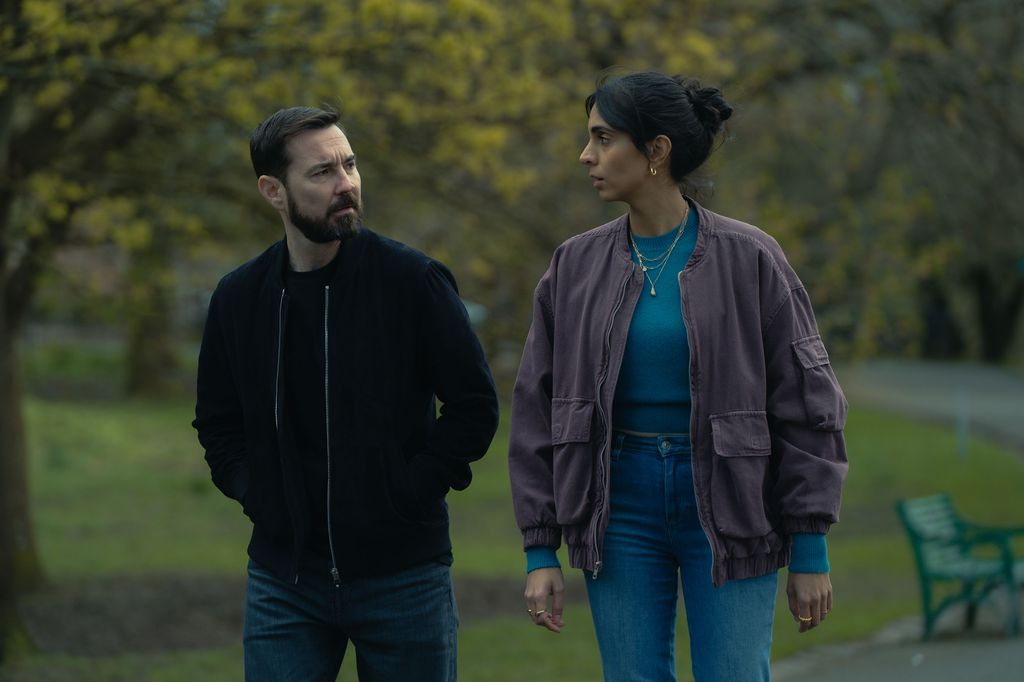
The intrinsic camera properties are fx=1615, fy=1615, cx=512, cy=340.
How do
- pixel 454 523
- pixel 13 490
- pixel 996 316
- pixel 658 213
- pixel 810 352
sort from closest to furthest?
pixel 810 352 < pixel 658 213 < pixel 13 490 < pixel 454 523 < pixel 996 316

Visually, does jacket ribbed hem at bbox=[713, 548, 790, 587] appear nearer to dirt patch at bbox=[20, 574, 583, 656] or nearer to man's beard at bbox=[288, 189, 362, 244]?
man's beard at bbox=[288, 189, 362, 244]

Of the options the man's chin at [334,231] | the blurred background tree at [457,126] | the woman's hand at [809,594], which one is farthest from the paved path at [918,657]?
the man's chin at [334,231]

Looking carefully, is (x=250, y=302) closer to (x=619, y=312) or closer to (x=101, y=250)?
(x=619, y=312)

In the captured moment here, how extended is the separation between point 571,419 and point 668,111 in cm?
71

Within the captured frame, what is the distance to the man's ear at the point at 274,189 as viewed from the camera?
3.59 m

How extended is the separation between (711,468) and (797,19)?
8535 millimetres

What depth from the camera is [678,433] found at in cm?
350

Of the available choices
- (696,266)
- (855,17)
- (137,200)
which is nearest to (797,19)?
(855,17)

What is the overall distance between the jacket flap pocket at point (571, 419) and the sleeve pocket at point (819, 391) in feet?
1.53

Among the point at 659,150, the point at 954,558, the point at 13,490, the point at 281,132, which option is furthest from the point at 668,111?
the point at 13,490

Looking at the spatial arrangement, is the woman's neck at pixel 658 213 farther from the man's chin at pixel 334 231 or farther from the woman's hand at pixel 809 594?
the woman's hand at pixel 809 594

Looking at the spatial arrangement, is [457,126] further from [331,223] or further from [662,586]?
[662,586]

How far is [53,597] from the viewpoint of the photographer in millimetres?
11773

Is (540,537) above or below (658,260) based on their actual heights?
below
